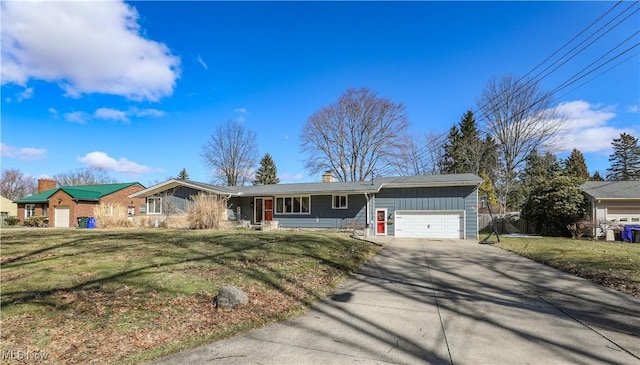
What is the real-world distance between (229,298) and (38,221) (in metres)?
35.7

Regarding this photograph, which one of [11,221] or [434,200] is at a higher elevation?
[434,200]

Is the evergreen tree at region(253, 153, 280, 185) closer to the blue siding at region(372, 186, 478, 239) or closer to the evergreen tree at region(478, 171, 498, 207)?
the evergreen tree at region(478, 171, 498, 207)

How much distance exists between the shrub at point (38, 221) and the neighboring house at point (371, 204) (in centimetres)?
1494

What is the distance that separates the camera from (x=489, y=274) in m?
8.02

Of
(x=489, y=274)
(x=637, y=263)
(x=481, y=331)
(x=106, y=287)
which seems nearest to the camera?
(x=481, y=331)

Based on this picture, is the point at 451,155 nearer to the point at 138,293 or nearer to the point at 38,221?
the point at 138,293

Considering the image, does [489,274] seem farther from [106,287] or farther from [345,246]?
[106,287]

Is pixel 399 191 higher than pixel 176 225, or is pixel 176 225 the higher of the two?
pixel 399 191

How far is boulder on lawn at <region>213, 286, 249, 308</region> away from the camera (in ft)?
16.3

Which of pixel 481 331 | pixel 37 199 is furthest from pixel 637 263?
pixel 37 199

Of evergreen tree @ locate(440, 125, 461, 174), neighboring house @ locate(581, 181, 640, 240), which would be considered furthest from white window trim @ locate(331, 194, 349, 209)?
evergreen tree @ locate(440, 125, 461, 174)

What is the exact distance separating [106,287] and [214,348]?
2837 millimetres

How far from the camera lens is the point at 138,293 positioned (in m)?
5.19

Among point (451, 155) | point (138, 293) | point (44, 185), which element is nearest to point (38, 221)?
point (44, 185)
